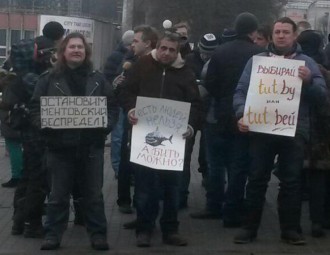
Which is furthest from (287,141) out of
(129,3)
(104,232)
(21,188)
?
(129,3)

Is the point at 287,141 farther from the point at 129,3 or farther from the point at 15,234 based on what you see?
the point at 129,3

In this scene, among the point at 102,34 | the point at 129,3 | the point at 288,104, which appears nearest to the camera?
the point at 288,104

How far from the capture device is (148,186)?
30.3 feet

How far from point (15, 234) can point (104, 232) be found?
1068 mm

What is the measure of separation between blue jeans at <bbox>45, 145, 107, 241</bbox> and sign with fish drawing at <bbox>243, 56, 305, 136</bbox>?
1383mm

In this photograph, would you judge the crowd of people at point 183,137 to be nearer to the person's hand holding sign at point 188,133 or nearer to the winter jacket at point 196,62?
the person's hand holding sign at point 188,133

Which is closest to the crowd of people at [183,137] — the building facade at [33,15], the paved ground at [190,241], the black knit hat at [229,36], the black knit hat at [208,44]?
the paved ground at [190,241]

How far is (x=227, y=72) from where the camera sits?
9.93m

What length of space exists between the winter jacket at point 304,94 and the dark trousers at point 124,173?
172cm

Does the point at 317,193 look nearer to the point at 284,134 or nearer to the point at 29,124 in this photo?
the point at 284,134

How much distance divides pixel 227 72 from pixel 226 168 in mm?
1278

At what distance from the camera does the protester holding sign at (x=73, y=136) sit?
9016 mm

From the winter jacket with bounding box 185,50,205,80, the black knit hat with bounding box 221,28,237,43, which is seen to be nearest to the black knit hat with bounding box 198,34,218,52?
the winter jacket with bounding box 185,50,205,80

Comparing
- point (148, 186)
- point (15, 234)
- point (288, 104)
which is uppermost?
point (288, 104)
